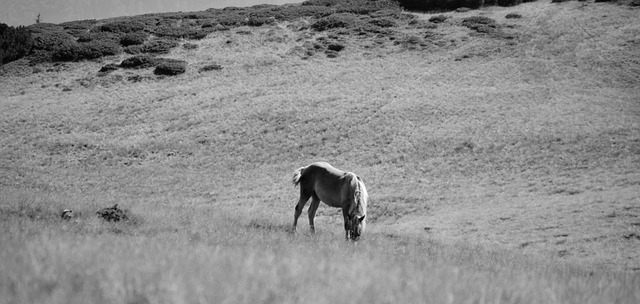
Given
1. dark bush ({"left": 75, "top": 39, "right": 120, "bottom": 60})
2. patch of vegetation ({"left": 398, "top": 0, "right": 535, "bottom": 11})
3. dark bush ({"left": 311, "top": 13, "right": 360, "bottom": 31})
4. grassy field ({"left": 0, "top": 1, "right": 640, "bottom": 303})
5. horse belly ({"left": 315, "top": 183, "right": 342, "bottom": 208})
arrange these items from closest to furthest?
grassy field ({"left": 0, "top": 1, "right": 640, "bottom": 303}) < horse belly ({"left": 315, "top": 183, "right": 342, "bottom": 208}) < dark bush ({"left": 75, "top": 39, "right": 120, "bottom": 60}) < dark bush ({"left": 311, "top": 13, "right": 360, "bottom": 31}) < patch of vegetation ({"left": 398, "top": 0, "right": 535, "bottom": 11})

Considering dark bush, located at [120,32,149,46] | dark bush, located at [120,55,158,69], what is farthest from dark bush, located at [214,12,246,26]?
dark bush, located at [120,55,158,69]

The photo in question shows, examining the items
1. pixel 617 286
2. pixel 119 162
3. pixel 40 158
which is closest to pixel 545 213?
pixel 617 286

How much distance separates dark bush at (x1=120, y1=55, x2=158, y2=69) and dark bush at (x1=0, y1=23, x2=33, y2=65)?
12608mm

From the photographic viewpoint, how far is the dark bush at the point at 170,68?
4462 cm

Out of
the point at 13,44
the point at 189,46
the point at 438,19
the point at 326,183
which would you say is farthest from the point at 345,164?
the point at 13,44

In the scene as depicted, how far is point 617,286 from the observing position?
4.83 metres

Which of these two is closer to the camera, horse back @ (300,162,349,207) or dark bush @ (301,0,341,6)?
horse back @ (300,162,349,207)

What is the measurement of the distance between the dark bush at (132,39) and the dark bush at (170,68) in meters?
8.18

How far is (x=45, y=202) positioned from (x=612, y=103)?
35.2 meters

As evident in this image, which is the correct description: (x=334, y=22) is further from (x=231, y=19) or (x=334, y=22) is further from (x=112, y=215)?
(x=112, y=215)

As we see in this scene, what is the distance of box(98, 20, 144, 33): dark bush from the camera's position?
55062 millimetres

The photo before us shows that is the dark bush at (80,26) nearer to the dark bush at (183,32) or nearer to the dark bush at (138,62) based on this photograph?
the dark bush at (183,32)

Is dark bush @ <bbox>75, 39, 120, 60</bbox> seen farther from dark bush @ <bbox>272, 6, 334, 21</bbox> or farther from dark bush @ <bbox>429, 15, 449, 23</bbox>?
dark bush @ <bbox>429, 15, 449, 23</bbox>

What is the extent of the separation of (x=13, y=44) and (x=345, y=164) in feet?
138
